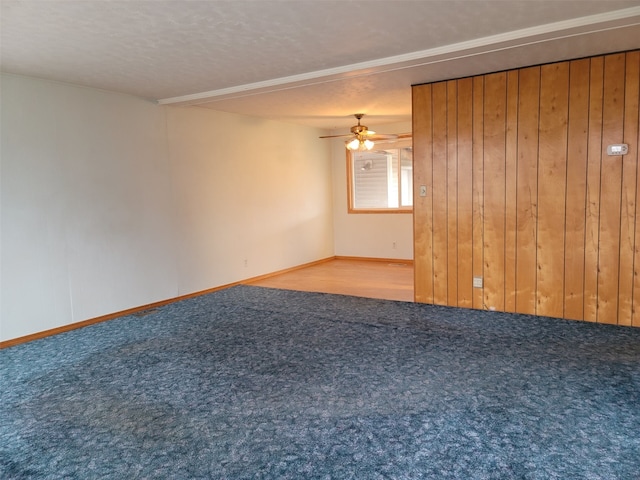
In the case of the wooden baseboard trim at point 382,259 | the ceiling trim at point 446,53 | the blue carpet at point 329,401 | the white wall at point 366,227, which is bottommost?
the blue carpet at point 329,401

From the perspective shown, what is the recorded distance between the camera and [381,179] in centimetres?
813

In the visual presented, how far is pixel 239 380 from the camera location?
313cm

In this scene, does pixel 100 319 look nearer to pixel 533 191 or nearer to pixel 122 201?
pixel 122 201

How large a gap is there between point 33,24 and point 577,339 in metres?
4.66

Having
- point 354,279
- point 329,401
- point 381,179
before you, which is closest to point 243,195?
point 354,279

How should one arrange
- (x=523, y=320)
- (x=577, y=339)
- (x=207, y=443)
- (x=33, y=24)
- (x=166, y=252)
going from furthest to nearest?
(x=166, y=252)
(x=523, y=320)
(x=577, y=339)
(x=33, y=24)
(x=207, y=443)

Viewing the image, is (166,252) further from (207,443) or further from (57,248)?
(207,443)

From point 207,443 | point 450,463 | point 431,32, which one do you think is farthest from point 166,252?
point 450,463

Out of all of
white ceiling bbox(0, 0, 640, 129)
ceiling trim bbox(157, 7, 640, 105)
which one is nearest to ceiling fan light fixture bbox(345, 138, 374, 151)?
white ceiling bbox(0, 0, 640, 129)

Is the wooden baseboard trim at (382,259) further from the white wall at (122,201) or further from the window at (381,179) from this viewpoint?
the white wall at (122,201)

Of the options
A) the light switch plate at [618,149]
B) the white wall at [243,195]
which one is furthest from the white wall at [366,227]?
the light switch plate at [618,149]

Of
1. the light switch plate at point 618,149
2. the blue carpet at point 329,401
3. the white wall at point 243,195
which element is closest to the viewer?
the blue carpet at point 329,401

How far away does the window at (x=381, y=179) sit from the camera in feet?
26.0

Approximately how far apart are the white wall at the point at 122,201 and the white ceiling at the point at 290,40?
0.44 meters
